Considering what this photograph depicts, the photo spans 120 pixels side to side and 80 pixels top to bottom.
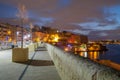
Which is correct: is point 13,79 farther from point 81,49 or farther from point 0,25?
point 0,25

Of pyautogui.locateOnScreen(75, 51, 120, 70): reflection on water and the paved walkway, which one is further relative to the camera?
pyautogui.locateOnScreen(75, 51, 120, 70): reflection on water

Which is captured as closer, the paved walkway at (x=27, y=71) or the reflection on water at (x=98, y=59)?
the paved walkway at (x=27, y=71)

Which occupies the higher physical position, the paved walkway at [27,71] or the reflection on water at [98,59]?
Result: the paved walkway at [27,71]

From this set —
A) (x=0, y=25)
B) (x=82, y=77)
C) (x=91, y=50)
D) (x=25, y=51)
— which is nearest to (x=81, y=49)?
(x=91, y=50)

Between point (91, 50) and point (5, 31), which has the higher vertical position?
point (5, 31)

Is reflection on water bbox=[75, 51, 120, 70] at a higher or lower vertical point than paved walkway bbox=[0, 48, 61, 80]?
lower

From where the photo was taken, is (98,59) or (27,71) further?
(98,59)

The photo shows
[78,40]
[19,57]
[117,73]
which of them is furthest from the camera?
[78,40]

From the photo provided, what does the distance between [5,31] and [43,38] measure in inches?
1948

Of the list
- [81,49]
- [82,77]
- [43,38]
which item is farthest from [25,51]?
[81,49]

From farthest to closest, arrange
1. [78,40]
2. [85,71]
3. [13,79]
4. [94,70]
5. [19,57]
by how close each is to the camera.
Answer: [78,40] → [19,57] → [13,79] → [85,71] → [94,70]

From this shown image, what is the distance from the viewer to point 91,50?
577 ft

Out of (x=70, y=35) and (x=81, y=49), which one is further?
(x=70, y=35)

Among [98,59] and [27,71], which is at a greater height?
[27,71]
